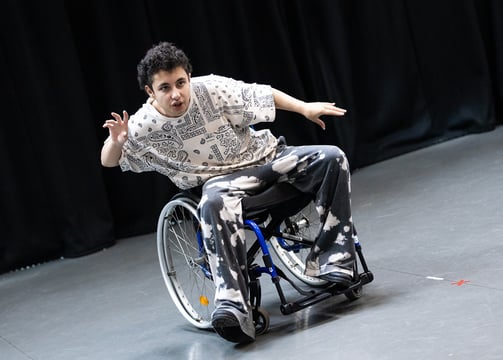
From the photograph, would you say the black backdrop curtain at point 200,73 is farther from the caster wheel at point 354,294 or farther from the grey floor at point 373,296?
the caster wheel at point 354,294

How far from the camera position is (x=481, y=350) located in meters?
2.13

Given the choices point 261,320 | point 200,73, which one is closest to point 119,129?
point 261,320

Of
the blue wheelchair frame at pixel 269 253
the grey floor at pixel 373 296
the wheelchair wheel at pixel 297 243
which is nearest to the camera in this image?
the grey floor at pixel 373 296

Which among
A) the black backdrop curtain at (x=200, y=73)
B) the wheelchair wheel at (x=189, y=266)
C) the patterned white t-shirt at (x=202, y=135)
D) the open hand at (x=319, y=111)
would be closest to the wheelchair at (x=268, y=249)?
the wheelchair wheel at (x=189, y=266)

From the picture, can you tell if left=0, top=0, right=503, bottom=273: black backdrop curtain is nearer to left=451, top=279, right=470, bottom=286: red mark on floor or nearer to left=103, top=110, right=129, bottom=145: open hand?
left=103, top=110, right=129, bottom=145: open hand

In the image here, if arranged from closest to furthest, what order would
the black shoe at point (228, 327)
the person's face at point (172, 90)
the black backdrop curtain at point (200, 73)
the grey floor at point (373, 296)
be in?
the grey floor at point (373, 296), the black shoe at point (228, 327), the person's face at point (172, 90), the black backdrop curtain at point (200, 73)

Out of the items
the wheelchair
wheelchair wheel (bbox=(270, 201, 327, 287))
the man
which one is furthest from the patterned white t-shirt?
wheelchair wheel (bbox=(270, 201, 327, 287))

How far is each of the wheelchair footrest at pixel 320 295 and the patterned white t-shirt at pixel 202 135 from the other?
18.5 inches

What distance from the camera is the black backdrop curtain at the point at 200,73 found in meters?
4.51

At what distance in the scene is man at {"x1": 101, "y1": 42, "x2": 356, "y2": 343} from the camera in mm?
2650

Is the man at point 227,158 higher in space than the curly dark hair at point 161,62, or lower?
lower

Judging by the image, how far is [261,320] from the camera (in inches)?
109

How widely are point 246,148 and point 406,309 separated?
2.45 feet

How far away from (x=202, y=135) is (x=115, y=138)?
0.91ft
